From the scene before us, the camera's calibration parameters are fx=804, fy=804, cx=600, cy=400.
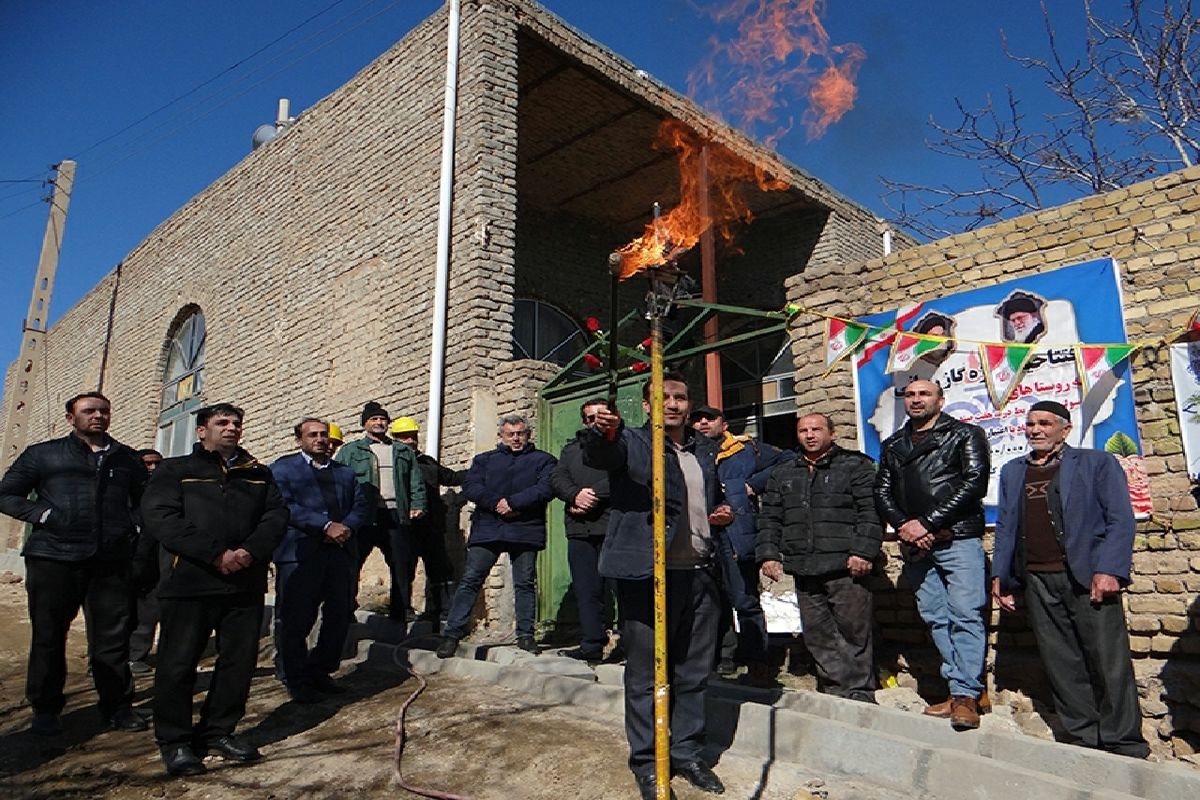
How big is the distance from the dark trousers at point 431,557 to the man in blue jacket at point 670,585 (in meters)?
3.91

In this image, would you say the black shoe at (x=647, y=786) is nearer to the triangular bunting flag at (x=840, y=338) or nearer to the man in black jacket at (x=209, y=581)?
the man in black jacket at (x=209, y=581)

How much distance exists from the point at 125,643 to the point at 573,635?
399 cm

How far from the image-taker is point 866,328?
6305 millimetres

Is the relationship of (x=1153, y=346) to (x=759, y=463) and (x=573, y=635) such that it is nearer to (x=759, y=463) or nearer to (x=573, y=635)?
(x=759, y=463)

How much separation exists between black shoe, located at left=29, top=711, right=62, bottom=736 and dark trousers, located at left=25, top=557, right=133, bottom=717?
0.03 m

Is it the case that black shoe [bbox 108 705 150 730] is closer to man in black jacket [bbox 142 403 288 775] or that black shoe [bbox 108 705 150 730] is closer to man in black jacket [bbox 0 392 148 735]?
man in black jacket [bbox 0 392 148 735]

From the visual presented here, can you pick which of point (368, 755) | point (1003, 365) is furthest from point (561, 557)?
point (1003, 365)

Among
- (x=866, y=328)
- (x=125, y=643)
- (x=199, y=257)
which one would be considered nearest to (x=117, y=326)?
(x=199, y=257)

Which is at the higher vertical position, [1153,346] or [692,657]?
[1153,346]

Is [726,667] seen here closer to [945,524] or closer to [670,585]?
[945,524]

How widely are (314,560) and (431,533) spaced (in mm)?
2103

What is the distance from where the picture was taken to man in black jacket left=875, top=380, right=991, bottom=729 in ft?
14.0

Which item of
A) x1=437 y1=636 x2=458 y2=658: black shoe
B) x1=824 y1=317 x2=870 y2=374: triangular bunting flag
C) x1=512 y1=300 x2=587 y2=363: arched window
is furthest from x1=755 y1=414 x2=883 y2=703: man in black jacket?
x1=512 y1=300 x2=587 y2=363: arched window

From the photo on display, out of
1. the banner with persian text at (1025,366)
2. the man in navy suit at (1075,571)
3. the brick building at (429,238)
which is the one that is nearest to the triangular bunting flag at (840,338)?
the banner with persian text at (1025,366)
